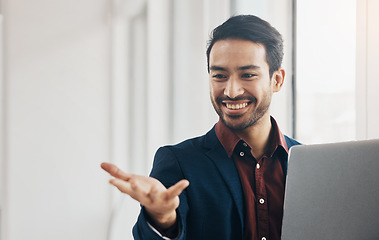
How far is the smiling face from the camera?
3.25 feet

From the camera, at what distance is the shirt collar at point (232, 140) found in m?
0.99

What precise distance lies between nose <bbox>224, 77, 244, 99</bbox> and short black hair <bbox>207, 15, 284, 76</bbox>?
9cm

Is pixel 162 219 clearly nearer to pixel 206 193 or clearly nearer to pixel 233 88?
pixel 206 193

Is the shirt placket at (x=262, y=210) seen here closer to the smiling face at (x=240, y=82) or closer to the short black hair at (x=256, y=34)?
the smiling face at (x=240, y=82)

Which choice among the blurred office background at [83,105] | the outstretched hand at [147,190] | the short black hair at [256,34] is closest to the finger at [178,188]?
the outstretched hand at [147,190]

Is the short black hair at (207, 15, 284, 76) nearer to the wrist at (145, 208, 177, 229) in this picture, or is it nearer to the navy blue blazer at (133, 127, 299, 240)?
the navy blue blazer at (133, 127, 299, 240)

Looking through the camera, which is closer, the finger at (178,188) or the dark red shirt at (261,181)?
the finger at (178,188)

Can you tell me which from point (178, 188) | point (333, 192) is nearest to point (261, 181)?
point (333, 192)

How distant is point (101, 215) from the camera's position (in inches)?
101

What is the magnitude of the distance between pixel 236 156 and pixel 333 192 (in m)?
0.24

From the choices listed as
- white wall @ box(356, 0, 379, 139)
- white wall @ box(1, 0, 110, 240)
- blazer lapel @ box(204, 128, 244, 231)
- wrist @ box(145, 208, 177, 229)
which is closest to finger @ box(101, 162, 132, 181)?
wrist @ box(145, 208, 177, 229)

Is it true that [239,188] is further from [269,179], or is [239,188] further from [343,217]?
[343,217]

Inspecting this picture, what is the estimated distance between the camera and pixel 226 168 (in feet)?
3.11

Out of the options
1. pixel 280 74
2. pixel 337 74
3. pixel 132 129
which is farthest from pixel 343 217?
pixel 132 129
